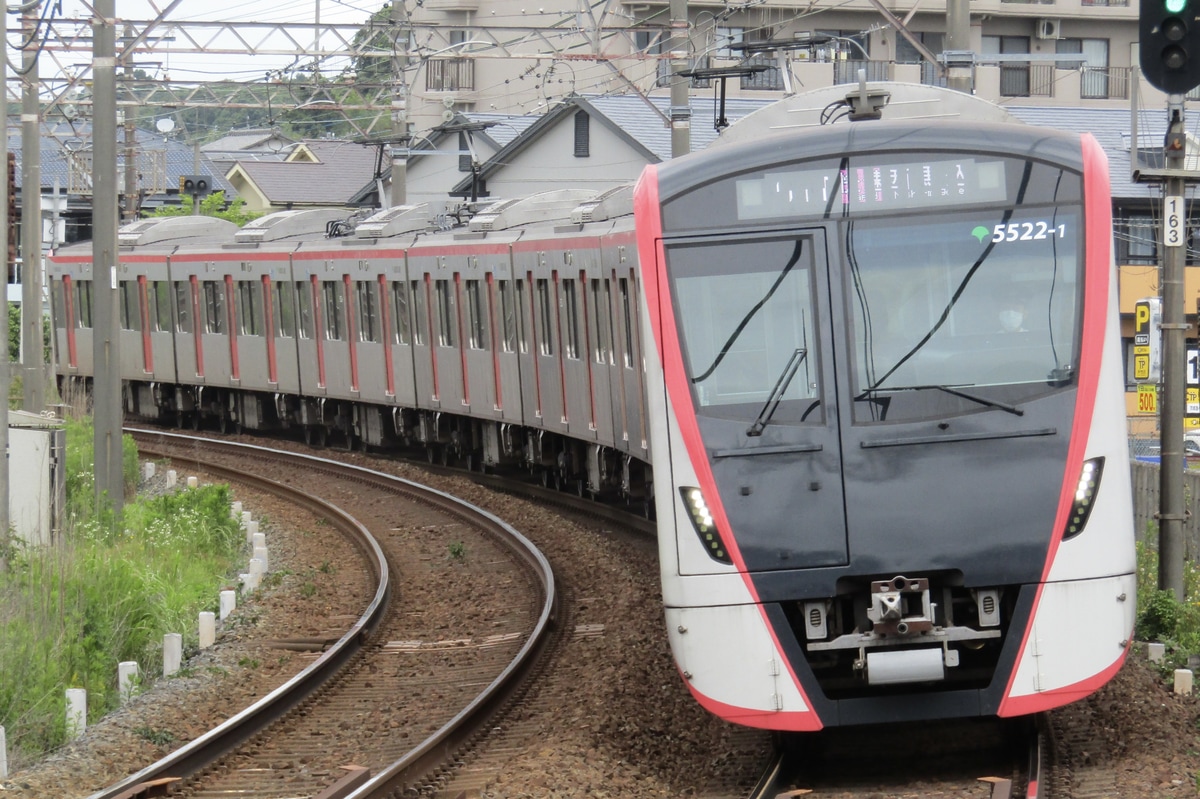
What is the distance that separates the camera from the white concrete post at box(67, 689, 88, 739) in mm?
9320

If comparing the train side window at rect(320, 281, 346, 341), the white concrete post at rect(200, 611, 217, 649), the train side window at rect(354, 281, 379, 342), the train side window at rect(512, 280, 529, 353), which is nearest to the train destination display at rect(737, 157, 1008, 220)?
the white concrete post at rect(200, 611, 217, 649)

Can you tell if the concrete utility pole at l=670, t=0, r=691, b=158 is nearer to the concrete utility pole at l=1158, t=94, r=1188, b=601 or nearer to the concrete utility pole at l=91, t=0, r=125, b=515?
the concrete utility pole at l=91, t=0, r=125, b=515

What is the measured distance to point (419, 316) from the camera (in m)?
22.5

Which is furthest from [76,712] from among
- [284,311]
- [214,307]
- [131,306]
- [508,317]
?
[131,306]

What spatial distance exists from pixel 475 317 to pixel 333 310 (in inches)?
195

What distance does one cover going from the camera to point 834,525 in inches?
290

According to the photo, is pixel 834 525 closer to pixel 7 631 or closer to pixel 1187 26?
pixel 1187 26

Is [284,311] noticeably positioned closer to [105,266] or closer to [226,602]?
[105,266]

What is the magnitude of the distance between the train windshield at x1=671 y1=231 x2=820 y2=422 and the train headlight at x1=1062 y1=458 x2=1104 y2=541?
1137 millimetres

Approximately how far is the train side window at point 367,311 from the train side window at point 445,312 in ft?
7.07

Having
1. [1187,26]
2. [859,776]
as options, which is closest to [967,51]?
[1187,26]

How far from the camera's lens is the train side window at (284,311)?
2609 centimetres

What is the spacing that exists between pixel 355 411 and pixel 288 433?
353 centimetres

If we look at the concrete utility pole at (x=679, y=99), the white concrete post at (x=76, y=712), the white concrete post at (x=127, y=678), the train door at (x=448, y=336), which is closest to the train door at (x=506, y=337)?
the train door at (x=448, y=336)
